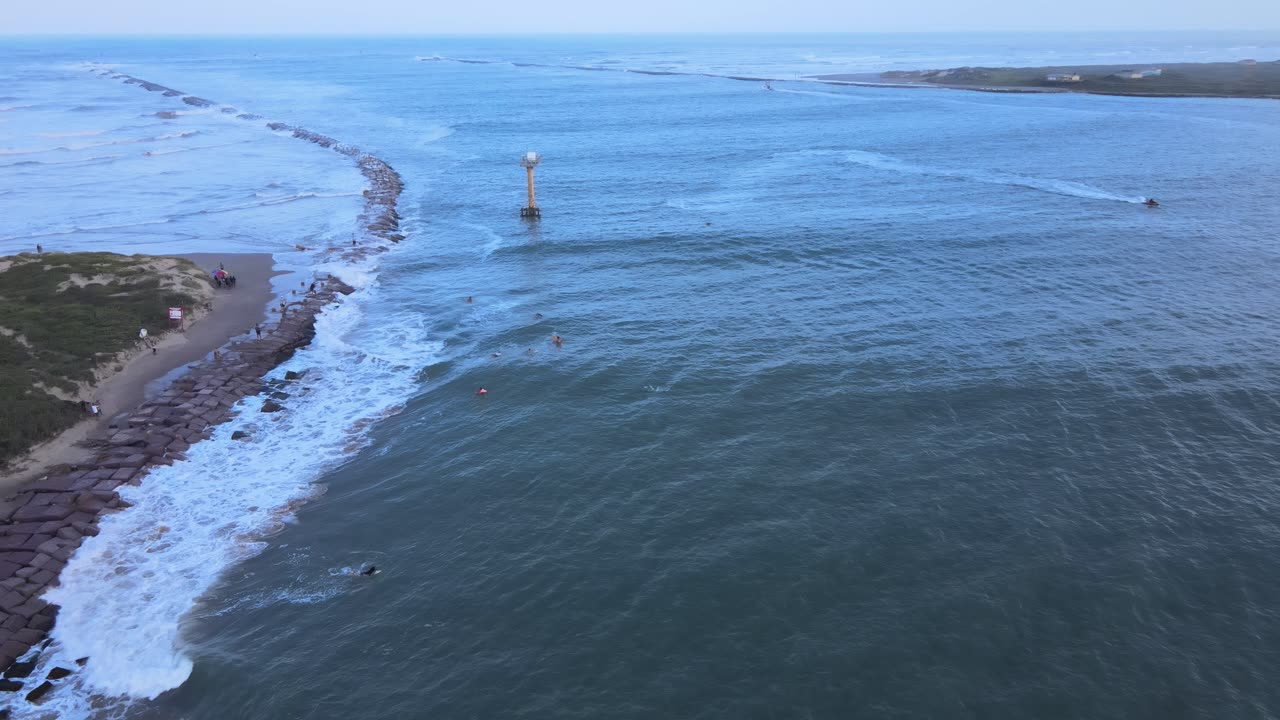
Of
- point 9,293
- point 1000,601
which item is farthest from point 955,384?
point 9,293

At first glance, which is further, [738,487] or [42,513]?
[738,487]

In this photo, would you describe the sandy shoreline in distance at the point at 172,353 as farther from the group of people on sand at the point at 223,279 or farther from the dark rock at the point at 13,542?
the dark rock at the point at 13,542

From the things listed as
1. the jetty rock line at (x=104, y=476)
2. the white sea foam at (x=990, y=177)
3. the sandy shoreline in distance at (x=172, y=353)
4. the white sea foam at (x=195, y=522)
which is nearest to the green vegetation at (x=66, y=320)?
the sandy shoreline in distance at (x=172, y=353)

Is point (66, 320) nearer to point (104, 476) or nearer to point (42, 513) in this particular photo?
point (104, 476)

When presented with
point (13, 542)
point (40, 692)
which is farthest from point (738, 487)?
point (13, 542)

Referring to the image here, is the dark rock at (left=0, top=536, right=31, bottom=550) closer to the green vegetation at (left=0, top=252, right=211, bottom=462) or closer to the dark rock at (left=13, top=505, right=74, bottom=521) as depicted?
the dark rock at (left=13, top=505, right=74, bottom=521)

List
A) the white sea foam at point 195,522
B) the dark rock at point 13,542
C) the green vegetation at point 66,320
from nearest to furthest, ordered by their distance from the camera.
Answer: the white sea foam at point 195,522 < the dark rock at point 13,542 < the green vegetation at point 66,320
